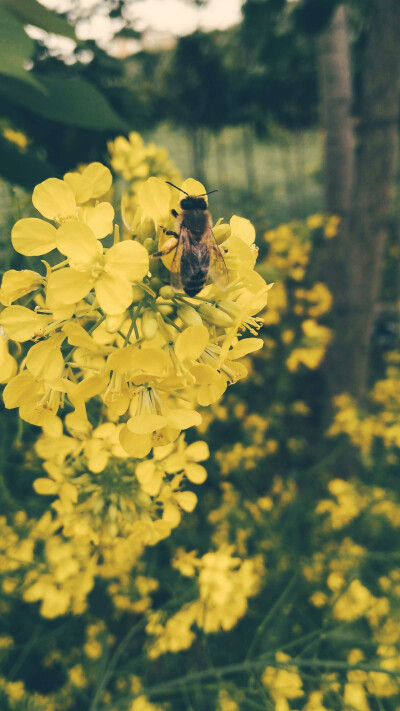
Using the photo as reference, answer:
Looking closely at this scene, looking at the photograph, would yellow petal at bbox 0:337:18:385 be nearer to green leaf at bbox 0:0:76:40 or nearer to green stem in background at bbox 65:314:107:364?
green stem in background at bbox 65:314:107:364

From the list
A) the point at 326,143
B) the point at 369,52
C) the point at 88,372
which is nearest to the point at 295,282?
the point at 326,143

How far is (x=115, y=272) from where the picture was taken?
1.68 feet

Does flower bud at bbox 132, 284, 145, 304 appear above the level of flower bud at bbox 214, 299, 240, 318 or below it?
above

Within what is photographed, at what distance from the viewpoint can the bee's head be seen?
0.70m

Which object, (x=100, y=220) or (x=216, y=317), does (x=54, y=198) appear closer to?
(x=100, y=220)

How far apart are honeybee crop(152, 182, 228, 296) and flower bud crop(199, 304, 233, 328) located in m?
0.03

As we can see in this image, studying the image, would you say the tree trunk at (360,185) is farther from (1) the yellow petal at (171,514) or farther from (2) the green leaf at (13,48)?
(1) the yellow petal at (171,514)

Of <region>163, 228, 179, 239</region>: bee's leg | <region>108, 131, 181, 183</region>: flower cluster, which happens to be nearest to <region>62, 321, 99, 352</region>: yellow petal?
<region>163, 228, 179, 239</region>: bee's leg

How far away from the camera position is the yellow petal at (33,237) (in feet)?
1.82

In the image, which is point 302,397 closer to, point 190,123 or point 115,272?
point 115,272

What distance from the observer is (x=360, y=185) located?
2064mm

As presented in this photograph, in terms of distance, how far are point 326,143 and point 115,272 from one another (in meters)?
2.23

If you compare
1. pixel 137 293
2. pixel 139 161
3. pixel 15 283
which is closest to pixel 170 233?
pixel 137 293

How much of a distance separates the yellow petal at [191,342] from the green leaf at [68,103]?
0.68 m
